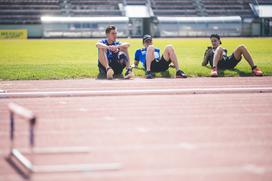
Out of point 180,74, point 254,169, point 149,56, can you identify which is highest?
point 149,56

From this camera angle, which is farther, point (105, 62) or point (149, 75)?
point (149, 75)

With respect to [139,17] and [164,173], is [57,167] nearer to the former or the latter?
[164,173]

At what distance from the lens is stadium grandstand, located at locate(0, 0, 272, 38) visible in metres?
53.9

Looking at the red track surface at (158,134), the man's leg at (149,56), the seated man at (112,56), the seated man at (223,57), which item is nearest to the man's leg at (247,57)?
the seated man at (223,57)

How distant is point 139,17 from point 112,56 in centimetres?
4815

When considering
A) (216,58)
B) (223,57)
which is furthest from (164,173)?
(223,57)

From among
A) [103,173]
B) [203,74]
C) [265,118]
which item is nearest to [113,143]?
[103,173]

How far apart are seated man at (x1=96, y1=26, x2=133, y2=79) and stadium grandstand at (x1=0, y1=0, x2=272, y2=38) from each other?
1659 inches

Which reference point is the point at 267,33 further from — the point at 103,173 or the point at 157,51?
the point at 103,173

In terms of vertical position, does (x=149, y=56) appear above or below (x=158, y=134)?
above

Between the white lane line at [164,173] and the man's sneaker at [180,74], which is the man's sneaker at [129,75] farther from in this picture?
the white lane line at [164,173]

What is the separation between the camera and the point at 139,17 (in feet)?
193

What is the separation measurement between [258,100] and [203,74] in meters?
3.87

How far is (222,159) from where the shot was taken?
179 inches
